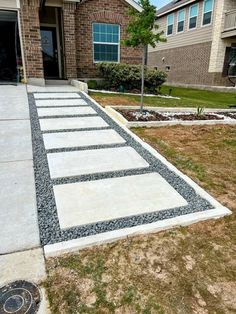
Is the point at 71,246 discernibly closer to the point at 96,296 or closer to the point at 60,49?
the point at 96,296

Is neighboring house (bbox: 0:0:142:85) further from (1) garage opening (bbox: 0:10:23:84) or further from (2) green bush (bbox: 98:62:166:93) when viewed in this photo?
(2) green bush (bbox: 98:62:166:93)

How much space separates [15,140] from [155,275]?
3.89m

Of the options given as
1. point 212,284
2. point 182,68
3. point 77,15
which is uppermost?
point 77,15

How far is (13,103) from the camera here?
7.95m

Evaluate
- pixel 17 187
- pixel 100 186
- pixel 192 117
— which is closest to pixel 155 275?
pixel 100 186

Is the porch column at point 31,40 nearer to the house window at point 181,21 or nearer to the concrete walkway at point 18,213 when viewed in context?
the concrete walkway at point 18,213

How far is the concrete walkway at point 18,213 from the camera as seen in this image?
87.5 inches

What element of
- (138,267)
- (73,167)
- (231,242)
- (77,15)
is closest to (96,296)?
(138,267)

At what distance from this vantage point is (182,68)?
73.2ft

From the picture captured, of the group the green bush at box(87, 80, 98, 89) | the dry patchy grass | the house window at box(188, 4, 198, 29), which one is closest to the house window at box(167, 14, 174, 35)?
the house window at box(188, 4, 198, 29)

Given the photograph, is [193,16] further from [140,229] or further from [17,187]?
[140,229]

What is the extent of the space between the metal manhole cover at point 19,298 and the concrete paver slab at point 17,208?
437 millimetres

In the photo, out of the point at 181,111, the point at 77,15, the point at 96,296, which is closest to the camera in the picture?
the point at 96,296

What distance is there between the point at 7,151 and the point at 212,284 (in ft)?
12.5
